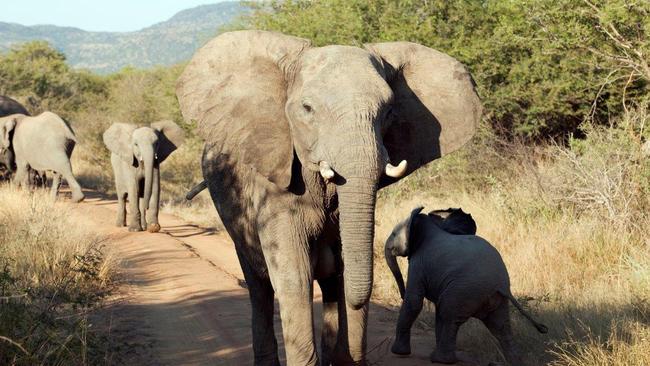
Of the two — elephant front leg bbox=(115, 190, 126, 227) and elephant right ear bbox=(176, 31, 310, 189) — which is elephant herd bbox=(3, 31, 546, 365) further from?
elephant front leg bbox=(115, 190, 126, 227)

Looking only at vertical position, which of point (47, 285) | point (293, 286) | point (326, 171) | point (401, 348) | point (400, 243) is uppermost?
point (326, 171)

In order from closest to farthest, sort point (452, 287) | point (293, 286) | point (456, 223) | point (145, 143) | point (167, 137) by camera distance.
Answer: point (293, 286)
point (452, 287)
point (456, 223)
point (145, 143)
point (167, 137)

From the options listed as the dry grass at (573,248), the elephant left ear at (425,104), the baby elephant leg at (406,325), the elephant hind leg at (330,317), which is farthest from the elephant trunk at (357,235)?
the baby elephant leg at (406,325)

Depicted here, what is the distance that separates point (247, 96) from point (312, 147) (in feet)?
2.13

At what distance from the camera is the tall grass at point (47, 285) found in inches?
205

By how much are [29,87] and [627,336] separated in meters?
35.5

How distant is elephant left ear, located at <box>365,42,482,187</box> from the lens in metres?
5.00

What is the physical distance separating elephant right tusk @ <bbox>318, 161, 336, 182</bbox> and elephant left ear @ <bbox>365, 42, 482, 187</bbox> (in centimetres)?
88

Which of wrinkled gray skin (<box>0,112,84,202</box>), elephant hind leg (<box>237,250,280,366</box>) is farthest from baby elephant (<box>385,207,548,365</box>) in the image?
wrinkled gray skin (<box>0,112,84,202</box>)

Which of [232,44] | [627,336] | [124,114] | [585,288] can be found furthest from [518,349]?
[124,114]

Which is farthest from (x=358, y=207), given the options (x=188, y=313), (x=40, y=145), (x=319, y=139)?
(x=40, y=145)

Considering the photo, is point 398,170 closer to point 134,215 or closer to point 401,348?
point 401,348

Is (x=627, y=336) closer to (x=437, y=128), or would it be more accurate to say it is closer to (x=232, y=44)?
(x=437, y=128)

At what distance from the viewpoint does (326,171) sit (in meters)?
4.09
